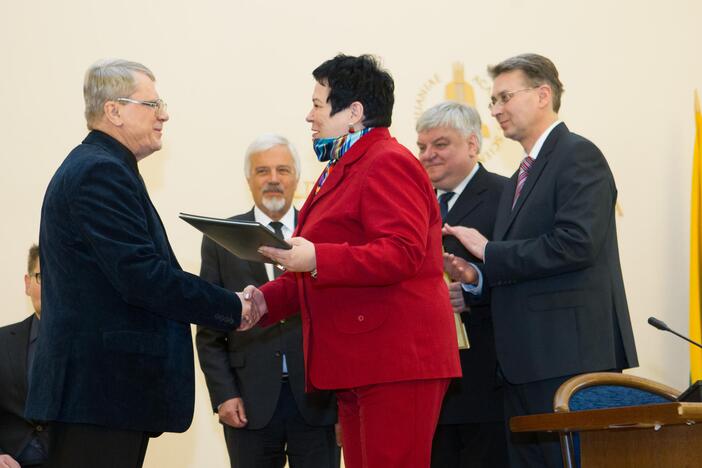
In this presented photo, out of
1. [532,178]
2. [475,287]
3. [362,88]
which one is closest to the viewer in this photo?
[362,88]

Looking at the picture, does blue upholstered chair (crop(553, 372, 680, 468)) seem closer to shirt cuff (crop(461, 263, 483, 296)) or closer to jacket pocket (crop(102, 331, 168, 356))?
shirt cuff (crop(461, 263, 483, 296))

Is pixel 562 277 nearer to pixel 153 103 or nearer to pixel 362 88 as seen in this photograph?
pixel 362 88

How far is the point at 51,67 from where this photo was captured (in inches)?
185

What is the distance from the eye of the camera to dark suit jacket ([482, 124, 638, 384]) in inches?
123

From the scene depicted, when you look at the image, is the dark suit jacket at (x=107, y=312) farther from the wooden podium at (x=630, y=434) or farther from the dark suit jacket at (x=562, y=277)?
the dark suit jacket at (x=562, y=277)

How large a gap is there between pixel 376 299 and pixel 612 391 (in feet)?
2.64

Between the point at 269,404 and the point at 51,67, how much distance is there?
2238 millimetres

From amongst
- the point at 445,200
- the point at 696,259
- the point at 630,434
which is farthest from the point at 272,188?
the point at 696,259

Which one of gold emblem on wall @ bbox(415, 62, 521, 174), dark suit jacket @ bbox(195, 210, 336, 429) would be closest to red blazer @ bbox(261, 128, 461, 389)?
dark suit jacket @ bbox(195, 210, 336, 429)

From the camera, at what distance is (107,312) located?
253 centimetres

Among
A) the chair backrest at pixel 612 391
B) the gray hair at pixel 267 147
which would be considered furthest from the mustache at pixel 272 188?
the chair backrest at pixel 612 391

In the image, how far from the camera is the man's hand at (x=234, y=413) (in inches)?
141

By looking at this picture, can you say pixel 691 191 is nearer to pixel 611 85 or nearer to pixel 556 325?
pixel 611 85

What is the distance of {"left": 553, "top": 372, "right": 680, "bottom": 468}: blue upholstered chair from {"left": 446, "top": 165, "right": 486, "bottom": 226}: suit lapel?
1.20m
